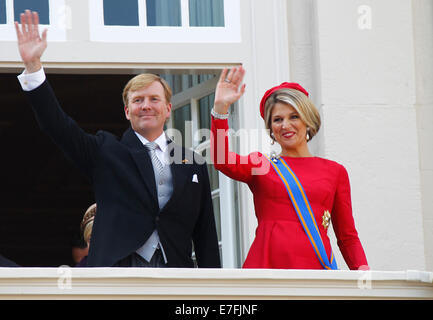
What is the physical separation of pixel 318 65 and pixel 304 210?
184 cm

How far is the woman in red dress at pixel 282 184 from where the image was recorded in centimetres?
522

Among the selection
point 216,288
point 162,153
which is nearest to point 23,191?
point 162,153

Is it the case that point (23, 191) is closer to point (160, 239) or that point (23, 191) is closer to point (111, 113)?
point (111, 113)

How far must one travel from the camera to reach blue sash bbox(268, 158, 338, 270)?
5.29m

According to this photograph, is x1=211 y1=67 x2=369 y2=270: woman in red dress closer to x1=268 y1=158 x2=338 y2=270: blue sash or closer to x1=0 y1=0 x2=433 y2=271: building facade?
x1=268 y1=158 x2=338 y2=270: blue sash

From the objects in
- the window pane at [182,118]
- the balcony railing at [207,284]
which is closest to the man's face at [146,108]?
the balcony railing at [207,284]

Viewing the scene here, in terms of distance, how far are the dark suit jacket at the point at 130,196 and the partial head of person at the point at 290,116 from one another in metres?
0.46

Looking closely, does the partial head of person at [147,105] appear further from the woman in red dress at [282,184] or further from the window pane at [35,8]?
the window pane at [35,8]

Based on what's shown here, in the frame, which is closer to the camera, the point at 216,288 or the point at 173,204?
the point at 216,288

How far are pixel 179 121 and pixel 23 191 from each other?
5390mm

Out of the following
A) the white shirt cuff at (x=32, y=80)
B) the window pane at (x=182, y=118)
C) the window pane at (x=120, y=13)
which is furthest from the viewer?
the window pane at (x=182, y=118)

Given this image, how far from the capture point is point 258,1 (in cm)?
712

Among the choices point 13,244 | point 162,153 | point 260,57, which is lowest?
point 13,244

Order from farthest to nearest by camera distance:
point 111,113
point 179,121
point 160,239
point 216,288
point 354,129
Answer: point 111,113 < point 179,121 < point 354,129 < point 160,239 < point 216,288
